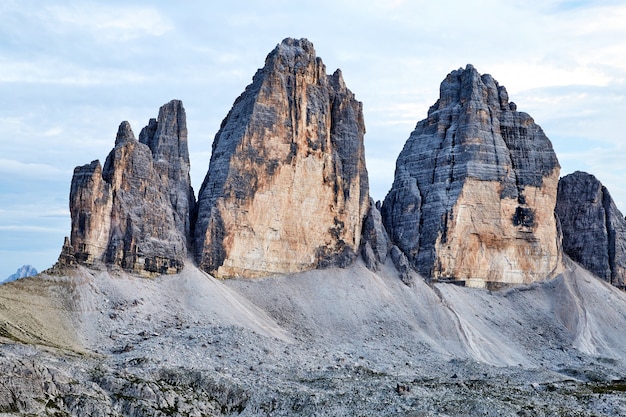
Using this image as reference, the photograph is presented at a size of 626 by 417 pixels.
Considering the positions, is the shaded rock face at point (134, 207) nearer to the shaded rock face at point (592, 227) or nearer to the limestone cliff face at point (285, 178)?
the limestone cliff face at point (285, 178)

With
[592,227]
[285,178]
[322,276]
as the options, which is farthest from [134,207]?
[592,227]

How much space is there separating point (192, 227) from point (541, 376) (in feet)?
115

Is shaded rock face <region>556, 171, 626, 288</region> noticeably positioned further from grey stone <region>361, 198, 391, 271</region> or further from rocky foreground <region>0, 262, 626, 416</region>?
grey stone <region>361, 198, 391, 271</region>

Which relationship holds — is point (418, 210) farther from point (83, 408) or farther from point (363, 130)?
point (83, 408)

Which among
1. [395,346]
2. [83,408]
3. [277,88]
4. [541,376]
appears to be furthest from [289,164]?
[83,408]

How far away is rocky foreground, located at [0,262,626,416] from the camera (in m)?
54.2

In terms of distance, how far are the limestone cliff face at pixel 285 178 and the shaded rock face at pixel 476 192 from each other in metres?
9.29

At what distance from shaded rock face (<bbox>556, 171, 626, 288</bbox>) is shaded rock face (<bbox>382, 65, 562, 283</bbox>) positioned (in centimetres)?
729

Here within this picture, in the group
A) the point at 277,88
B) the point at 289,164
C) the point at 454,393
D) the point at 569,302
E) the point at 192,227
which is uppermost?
the point at 277,88

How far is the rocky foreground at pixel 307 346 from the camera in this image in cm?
5419

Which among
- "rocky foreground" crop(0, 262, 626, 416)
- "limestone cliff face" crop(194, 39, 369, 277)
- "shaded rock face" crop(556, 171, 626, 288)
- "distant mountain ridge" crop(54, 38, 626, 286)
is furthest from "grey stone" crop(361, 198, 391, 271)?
"shaded rock face" crop(556, 171, 626, 288)

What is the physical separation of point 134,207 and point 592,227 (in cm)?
6411

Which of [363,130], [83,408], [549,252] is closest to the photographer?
[83,408]

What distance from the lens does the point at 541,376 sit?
75938 mm
